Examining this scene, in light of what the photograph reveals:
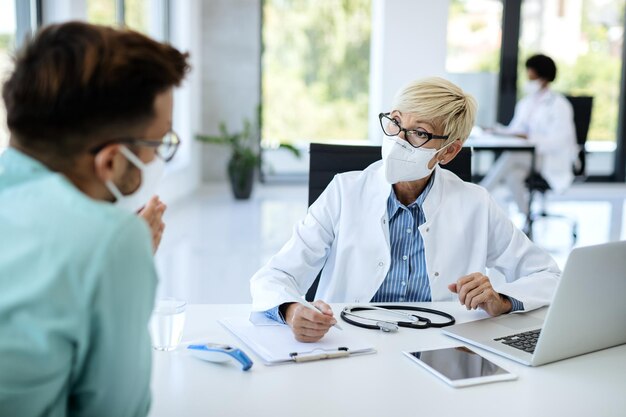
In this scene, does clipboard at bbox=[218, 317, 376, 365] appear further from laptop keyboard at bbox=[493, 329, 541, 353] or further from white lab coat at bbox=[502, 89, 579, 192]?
white lab coat at bbox=[502, 89, 579, 192]

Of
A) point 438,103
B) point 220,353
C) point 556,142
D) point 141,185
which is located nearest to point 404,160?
point 438,103

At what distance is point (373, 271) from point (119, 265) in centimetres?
117

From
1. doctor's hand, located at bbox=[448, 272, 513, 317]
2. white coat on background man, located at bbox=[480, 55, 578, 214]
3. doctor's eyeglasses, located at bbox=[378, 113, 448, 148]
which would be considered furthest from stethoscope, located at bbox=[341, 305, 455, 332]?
white coat on background man, located at bbox=[480, 55, 578, 214]

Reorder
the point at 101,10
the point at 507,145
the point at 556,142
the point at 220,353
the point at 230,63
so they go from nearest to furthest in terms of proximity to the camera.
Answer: the point at 220,353
the point at 101,10
the point at 507,145
the point at 556,142
the point at 230,63

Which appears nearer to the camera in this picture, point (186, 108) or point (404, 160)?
point (404, 160)

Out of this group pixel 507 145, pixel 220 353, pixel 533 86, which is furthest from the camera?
pixel 533 86

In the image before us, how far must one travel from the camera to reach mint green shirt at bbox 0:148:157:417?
0.86 m

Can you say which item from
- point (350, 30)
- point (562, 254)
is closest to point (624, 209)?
point (562, 254)

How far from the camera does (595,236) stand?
5770 millimetres

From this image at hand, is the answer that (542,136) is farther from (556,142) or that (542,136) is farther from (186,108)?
(186,108)

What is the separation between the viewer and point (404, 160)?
201cm

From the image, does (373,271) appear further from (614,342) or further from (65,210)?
(65,210)

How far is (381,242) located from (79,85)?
1.20 meters

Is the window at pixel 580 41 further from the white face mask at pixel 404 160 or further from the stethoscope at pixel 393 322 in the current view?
the stethoscope at pixel 393 322
